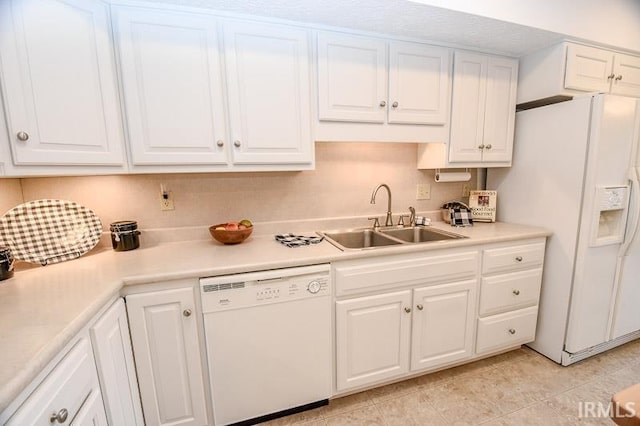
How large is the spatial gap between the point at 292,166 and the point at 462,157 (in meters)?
1.20

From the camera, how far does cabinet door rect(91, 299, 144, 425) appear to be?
96 cm

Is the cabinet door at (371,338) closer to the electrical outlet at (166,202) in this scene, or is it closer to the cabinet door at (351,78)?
the cabinet door at (351,78)

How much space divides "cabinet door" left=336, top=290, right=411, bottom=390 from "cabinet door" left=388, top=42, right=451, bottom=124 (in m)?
1.10

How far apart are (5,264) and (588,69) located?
11.0ft

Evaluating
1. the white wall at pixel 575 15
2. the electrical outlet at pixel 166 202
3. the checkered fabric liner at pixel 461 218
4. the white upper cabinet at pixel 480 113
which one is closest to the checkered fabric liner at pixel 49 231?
the electrical outlet at pixel 166 202

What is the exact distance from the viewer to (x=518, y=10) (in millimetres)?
1520

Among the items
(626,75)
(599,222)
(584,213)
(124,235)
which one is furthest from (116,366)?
(626,75)

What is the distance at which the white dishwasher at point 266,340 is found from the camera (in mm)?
1275

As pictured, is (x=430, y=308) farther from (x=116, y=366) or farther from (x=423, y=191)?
(x=116, y=366)

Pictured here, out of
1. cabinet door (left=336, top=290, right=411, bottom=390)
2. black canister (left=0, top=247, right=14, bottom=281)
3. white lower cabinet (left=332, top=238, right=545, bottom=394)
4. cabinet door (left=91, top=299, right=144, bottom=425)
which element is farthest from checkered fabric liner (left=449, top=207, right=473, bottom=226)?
black canister (left=0, top=247, right=14, bottom=281)

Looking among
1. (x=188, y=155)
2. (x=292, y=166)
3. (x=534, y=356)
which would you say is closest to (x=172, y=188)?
(x=188, y=155)

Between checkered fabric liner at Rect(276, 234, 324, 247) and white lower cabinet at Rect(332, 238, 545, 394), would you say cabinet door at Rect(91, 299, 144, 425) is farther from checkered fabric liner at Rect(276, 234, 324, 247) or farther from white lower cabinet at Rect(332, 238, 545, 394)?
white lower cabinet at Rect(332, 238, 545, 394)

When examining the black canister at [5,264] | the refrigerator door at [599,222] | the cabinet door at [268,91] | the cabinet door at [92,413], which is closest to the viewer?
the cabinet door at [92,413]

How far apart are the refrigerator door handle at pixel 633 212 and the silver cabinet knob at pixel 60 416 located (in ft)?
9.46
